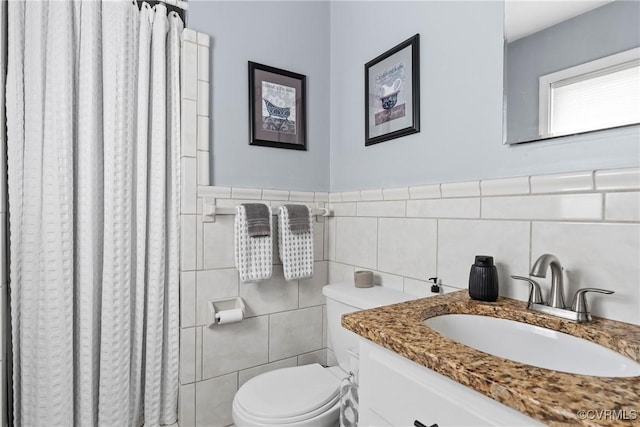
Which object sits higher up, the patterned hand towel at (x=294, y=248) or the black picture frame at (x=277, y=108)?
the black picture frame at (x=277, y=108)

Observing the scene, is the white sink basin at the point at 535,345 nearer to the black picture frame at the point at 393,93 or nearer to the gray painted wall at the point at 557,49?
the gray painted wall at the point at 557,49

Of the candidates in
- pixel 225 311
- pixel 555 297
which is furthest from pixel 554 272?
pixel 225 311

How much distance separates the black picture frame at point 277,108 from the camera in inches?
64.9

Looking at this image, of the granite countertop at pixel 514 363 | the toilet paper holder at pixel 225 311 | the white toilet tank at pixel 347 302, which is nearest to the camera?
the granite countertop at pixel 514 363

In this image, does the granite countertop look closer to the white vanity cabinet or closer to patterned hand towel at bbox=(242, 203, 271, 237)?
the white vanity cabinet

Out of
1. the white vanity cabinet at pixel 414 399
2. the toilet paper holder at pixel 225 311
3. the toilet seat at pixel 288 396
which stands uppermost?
the white vanity cabinet at pixel 414 399

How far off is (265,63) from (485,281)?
4.62 feet

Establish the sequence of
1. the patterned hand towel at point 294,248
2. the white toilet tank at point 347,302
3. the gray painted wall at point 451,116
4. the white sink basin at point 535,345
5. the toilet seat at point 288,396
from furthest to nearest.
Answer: the patterned hand towel at point 294,248 → the white toilet tank at point 347,302 → the toilet seat at point 288,396 → the gray painted wall at point 451,116 → the white sink basin at point 535,345

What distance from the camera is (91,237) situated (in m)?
1.30

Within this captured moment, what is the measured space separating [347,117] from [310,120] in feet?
0.67

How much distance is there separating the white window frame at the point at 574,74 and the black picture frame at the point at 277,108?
3.63ft

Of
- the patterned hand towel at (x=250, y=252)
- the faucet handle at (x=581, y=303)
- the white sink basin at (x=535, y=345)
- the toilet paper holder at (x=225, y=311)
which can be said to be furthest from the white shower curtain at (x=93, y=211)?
the faucet handle at (x=581, y=303)

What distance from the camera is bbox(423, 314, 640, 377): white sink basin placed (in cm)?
70

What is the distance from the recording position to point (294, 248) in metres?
1.63
